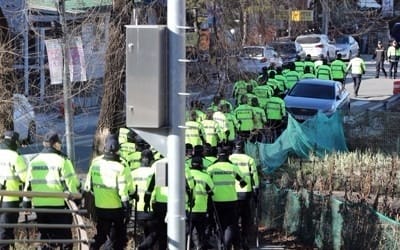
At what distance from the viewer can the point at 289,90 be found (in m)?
24.4

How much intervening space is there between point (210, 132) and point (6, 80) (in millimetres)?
5017

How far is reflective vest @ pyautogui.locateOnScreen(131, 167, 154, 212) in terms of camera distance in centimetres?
1068

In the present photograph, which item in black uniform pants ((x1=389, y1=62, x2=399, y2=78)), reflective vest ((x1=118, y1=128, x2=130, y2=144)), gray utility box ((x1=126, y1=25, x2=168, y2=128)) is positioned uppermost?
gray utility box ((x1=126, y1=25, x2=168, y2=128))

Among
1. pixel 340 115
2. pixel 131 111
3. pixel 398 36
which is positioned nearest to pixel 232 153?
pixel 131 111

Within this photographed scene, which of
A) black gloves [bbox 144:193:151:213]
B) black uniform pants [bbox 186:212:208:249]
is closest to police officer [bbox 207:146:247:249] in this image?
black uniform pants [bbox 186:212:208:249]

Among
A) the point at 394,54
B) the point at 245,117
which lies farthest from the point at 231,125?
the point at 394,54

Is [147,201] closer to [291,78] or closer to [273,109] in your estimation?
[273,109]

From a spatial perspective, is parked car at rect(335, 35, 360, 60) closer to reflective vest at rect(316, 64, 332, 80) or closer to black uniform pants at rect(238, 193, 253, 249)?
reflective vest at rect(316, 64, 332, 80)

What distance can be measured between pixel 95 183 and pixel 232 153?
8.73 ft

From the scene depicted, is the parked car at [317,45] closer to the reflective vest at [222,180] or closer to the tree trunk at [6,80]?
the tree trunk at [6,80]

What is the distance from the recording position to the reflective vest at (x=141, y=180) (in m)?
10.7

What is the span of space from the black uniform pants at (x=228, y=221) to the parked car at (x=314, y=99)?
37.1 feet

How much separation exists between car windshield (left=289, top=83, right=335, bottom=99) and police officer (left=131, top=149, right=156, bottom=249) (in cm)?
1341

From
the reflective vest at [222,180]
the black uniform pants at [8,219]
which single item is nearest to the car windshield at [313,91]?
the reflective vest at [222,180]
